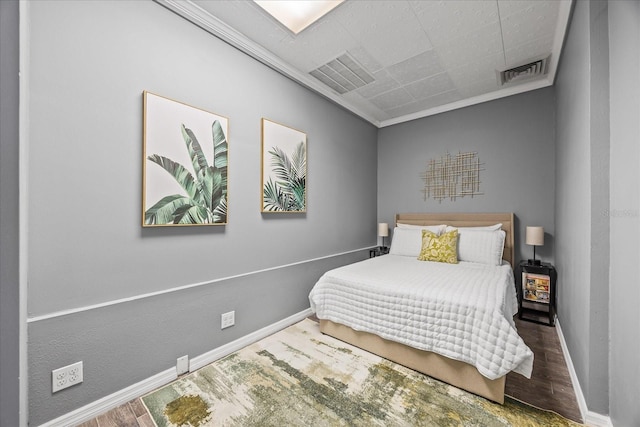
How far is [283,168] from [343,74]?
1.25 metres

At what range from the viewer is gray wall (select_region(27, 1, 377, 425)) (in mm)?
1344

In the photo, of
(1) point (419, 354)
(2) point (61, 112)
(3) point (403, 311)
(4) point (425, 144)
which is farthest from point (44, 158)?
(4) point (425, 144)

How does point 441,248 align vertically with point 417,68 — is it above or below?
below

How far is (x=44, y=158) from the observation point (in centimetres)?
134

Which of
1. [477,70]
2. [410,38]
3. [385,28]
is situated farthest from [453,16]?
[477,70]

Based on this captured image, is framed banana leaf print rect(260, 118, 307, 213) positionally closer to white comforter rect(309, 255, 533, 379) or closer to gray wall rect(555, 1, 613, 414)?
white comforter rect(309, 255, 533, 379)

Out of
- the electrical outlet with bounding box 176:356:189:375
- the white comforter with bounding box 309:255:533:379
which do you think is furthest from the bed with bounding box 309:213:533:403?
the electrical outlet with bounding box 176:356:189:375

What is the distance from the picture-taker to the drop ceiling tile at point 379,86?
9.52 ft

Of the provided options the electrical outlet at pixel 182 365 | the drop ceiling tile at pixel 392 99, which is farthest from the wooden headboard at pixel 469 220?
the electrical outlet at pixel 182 365

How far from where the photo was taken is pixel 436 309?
1.81 meters

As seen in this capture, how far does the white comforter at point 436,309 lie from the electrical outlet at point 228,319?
28.4 inches

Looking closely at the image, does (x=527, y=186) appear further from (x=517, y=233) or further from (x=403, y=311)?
(x=403, y=311)

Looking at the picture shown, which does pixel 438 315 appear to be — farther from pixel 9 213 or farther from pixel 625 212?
pixel 9 213

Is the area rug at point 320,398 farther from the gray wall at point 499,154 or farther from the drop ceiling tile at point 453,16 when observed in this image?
the drop ceiling tile at point 453,16
